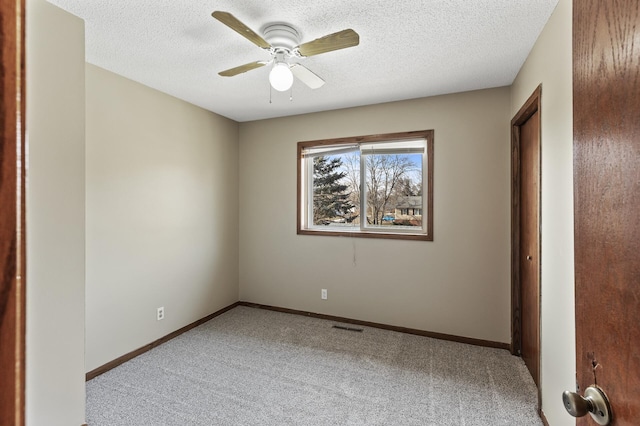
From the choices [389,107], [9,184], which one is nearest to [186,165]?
[389,107]

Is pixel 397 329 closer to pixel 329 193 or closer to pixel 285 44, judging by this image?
pixel 329 193

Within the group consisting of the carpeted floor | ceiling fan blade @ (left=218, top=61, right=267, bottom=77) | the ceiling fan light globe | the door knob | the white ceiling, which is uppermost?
the white ceiling

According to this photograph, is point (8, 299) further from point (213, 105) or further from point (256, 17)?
point (213, 105)

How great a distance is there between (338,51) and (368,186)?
1.69 m

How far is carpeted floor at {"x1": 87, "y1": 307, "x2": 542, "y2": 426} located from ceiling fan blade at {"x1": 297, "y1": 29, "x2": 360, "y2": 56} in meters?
2.31

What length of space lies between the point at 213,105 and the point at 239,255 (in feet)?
6.43

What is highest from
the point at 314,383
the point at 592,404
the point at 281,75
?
the point at 281,75

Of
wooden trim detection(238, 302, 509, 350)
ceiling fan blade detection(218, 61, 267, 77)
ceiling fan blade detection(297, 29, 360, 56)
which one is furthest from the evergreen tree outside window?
ceiling fan blade detection(297, 29, 360, 56)

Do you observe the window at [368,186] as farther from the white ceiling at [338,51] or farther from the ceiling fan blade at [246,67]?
the ceiling fan blade at [246,67]

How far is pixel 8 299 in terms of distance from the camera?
0.34 metres

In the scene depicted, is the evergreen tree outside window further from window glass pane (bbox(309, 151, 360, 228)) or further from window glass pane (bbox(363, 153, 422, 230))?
window glass pane (bbox(363, 153, 422, 230))

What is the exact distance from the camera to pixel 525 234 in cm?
261

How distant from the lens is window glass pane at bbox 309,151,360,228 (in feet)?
12.2

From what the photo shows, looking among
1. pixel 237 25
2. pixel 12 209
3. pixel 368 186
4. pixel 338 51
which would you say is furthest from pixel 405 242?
pixel 12 209
